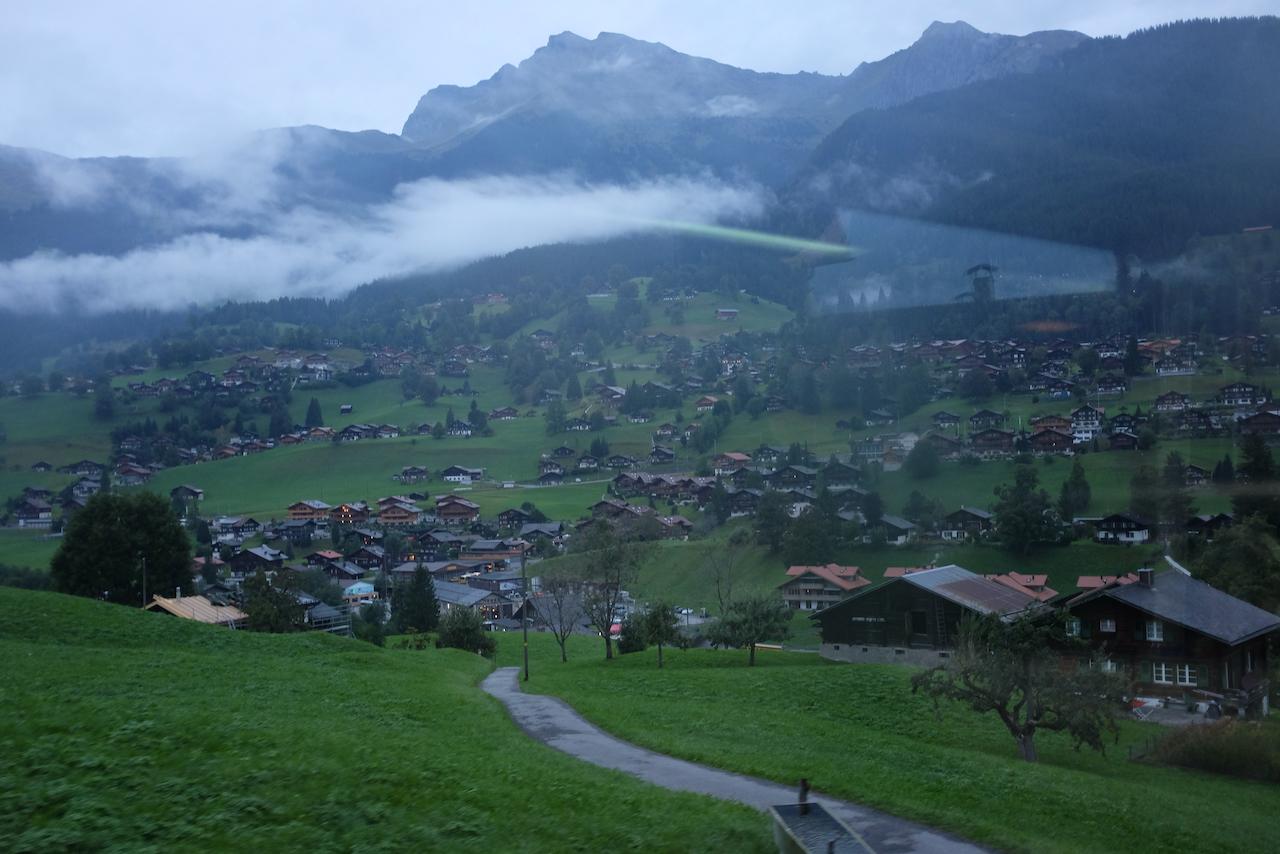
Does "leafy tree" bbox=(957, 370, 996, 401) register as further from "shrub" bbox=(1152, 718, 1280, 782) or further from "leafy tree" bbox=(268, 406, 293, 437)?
"leafy tree" bbox=(268, 406, 293, 437)

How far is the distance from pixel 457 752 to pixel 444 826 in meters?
3.10

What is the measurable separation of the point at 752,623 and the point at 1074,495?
9.38m

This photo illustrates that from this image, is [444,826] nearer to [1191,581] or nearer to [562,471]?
[1191,581]

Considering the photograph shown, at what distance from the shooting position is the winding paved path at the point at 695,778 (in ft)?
27.1

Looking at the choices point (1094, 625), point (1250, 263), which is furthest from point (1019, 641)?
point (1250, 263)

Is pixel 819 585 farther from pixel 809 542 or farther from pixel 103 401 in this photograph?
→ pixel 103 401

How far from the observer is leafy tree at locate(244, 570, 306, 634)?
32781 mm

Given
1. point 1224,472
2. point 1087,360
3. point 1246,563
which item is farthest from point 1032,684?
point 1087,360

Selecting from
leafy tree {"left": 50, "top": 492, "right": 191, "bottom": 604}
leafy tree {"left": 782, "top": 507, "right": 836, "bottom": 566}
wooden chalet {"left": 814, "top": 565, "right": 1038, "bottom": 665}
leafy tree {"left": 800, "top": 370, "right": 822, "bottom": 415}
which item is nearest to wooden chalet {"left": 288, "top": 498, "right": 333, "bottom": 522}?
leafy tree {"left": 50, "top": 492, "right": 191, "bottom": 604}

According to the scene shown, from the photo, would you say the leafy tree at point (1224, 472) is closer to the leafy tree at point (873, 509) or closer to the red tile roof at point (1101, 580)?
the red tile roof at point (1101, 580)

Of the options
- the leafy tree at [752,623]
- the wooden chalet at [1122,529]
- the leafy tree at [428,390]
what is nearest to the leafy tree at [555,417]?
the leafy tree at [428,390]

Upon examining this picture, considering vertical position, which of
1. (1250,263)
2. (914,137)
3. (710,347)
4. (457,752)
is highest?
(914,137)

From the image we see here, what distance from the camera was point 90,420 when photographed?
88375mm

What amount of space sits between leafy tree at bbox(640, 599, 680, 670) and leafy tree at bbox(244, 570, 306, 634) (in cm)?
1291
